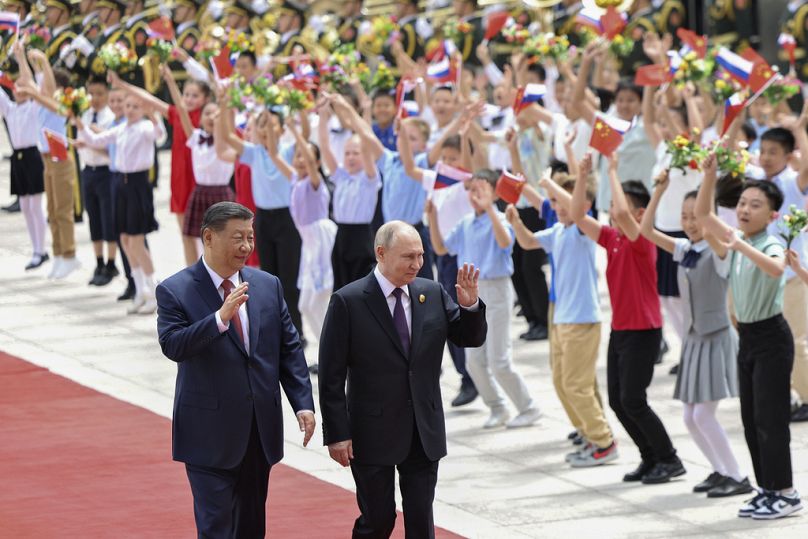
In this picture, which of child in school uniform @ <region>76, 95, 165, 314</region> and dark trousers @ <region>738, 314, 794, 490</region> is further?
child in school uniform @ <region>76, 95, 165, 314</region>

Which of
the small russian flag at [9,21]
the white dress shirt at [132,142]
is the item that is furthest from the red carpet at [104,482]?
the small russian flag at [9,21]

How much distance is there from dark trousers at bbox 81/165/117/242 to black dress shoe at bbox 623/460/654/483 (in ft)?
22.6

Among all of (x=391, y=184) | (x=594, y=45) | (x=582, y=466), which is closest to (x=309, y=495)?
(x=582, y=466)

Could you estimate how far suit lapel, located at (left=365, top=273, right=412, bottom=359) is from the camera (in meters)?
7.56

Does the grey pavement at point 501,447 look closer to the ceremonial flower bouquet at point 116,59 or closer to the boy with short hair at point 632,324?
the boy with short hair at point 632,324

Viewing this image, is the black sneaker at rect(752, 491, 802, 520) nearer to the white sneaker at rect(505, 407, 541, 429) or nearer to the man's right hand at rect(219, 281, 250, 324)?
the white sneaker at rect(505, 407, 541, 429)

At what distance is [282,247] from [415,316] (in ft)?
20.9

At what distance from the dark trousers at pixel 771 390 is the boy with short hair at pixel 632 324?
32.2 inches

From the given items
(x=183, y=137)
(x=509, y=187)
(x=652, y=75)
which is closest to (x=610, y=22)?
(x=652, y=75)

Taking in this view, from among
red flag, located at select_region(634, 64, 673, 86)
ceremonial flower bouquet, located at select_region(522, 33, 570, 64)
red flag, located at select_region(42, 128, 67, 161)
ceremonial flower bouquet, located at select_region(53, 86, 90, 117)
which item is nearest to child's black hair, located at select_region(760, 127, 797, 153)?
red flag, located at select_region(634, 64, 673, 86)

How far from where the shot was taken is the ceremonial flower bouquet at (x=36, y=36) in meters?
18.5

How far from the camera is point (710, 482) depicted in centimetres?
985

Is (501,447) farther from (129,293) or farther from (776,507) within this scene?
(129,293)

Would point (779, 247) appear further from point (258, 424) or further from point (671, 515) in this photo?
point (258, 424)
